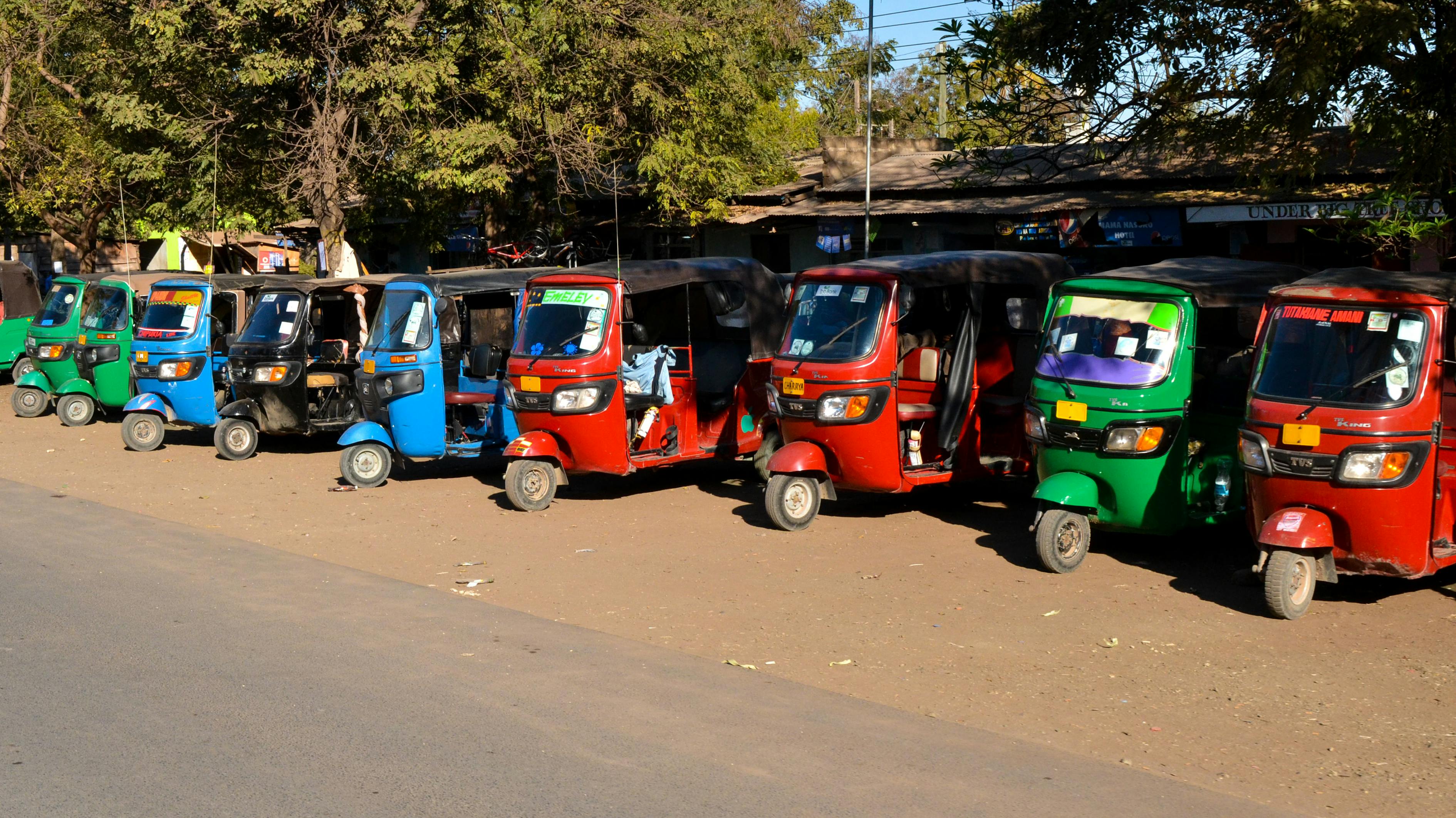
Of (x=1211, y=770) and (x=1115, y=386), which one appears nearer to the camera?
(x=1211, y=770)

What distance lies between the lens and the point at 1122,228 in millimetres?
17781

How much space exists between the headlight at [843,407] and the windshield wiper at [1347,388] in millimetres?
3545

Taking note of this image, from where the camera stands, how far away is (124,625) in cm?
800

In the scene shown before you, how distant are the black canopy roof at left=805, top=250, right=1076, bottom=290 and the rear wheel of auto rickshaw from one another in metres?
12.7

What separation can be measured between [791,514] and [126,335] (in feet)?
37.2

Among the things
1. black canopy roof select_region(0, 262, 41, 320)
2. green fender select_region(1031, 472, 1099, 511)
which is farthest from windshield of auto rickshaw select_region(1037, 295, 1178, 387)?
black canopy roof select_region(0, 262, 41, 320)

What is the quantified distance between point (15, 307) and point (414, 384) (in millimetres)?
15399

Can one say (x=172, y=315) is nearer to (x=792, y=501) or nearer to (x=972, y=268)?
(x=792, y=501)

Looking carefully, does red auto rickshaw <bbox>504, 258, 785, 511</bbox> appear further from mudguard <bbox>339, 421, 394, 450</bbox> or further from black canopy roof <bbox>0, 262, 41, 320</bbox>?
black canopy roof <bbox>0, 262, 41, 320</bbox>

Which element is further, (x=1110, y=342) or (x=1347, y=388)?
(x=1110, y=342)

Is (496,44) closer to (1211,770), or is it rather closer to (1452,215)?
(1452,215)

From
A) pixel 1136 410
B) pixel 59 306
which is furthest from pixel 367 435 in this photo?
pixel 59 306

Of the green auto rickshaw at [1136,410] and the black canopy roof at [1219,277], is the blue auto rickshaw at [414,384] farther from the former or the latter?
the black canopy roof at [1219,277]

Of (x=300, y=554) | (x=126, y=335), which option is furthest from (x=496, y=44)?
(x=300, y=554)
